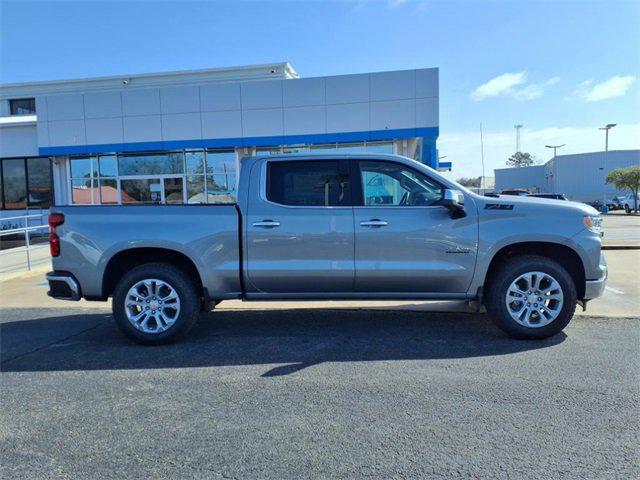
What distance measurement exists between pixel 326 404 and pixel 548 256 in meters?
3.14

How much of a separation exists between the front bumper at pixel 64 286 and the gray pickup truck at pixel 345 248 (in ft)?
0.05

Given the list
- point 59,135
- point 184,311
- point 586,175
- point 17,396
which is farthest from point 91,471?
point 586,175

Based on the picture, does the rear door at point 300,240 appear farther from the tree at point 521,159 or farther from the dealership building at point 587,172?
the tree at point 521,159

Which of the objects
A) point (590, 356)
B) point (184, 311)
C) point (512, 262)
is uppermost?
point (512, 262)

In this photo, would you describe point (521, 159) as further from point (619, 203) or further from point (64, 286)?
point (64, 286)

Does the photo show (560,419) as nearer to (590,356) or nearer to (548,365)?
(548,365)

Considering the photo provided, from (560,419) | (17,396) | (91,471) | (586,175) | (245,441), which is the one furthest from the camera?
(586,175)

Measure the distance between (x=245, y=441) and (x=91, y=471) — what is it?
2.98 feet

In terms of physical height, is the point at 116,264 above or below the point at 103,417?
Answer: above

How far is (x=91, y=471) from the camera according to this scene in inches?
114

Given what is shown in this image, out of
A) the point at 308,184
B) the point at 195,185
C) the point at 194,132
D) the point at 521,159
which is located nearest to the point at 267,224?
the point at 308,184

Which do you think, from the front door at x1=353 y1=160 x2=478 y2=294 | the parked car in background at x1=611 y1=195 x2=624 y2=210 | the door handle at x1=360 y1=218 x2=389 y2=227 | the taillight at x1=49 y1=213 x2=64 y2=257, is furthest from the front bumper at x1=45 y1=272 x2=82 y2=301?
the parked car in background at x1=611 y1=195 x2=624 y2=210

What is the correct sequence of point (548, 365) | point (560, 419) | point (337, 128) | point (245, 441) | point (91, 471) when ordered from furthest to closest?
point (337, 128) < point (548, 365) < point (560, 419) < point (245, 441) < point (91, 471)

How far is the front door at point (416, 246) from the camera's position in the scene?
5191mm
